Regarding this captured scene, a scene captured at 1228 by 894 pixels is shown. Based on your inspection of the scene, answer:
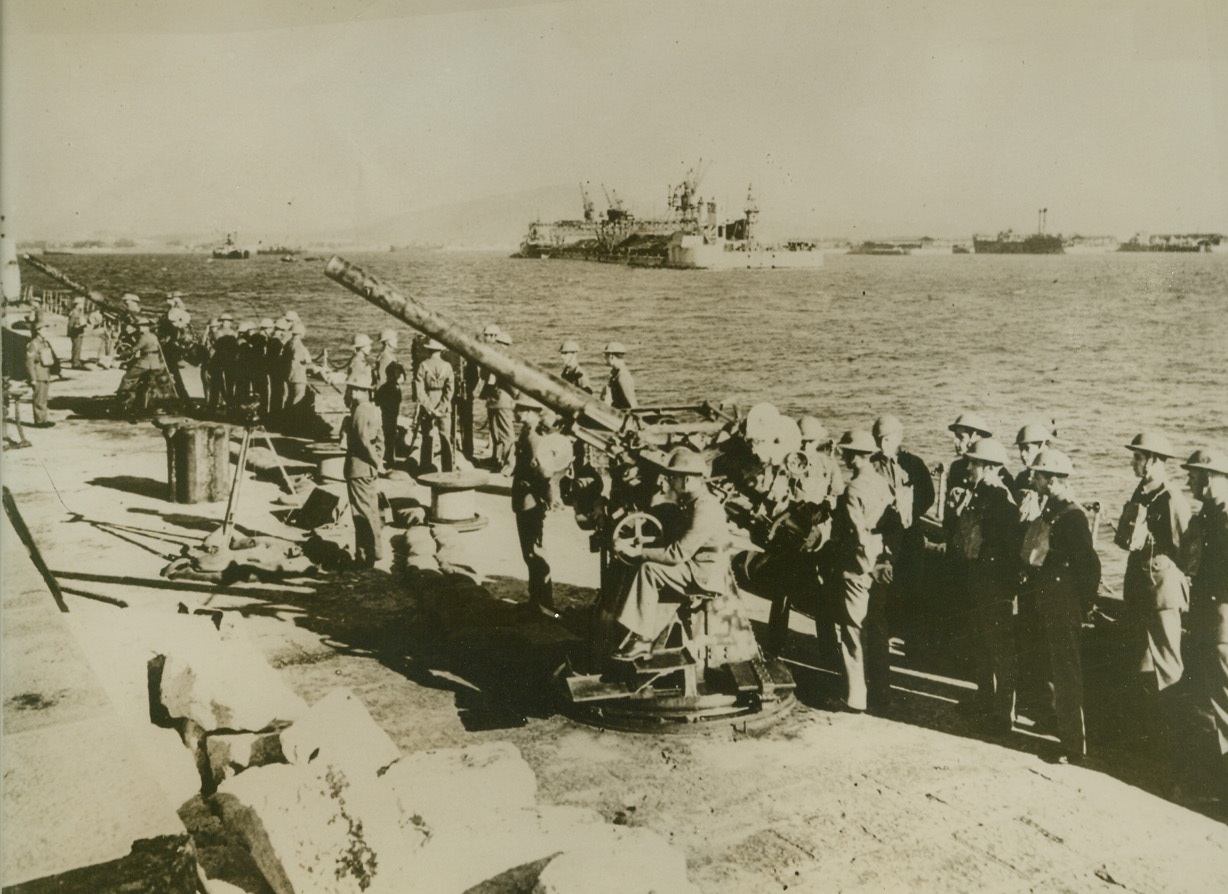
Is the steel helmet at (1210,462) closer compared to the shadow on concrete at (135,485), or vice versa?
the steel helmet at (1210,462)

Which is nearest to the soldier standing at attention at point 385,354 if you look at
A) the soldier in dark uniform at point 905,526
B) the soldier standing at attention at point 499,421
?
the soldier standing at attention at point 499,421

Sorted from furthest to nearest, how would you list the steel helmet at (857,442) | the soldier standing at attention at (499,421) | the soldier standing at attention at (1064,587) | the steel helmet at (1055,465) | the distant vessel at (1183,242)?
the soldier standing at attention at (499,421) → the distant vessel at (1183,242) → the steel helmet at (857,442) → the steel helmet at (1055,465) → the soldier standing at attention at (1064,587)

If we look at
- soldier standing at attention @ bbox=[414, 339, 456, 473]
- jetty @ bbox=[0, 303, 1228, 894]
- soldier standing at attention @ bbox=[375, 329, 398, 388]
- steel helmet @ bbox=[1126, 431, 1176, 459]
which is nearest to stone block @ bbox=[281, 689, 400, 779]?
jetty @ bbox=[0, 303, 1228, 894]

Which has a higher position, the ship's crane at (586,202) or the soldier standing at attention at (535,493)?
the ship's crane at (586,202)

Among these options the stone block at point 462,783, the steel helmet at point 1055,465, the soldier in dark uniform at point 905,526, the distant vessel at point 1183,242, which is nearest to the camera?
the stone block at point 462,783

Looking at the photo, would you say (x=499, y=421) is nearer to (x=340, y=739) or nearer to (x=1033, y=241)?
(x=340, y=739)

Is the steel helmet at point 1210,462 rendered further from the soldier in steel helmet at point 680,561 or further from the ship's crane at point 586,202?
the ship's crane at point 586,202

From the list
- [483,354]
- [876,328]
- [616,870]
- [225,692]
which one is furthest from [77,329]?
[876,328]
